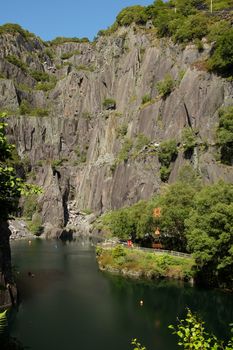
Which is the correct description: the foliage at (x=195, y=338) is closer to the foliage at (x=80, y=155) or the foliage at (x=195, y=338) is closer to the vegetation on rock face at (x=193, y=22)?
the vegetation on rock face at (x=193, y=22)

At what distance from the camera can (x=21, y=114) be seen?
18075cm

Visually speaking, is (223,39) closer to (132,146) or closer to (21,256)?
(132,146)

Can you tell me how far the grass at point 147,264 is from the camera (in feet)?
217

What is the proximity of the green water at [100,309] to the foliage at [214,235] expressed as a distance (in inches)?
144

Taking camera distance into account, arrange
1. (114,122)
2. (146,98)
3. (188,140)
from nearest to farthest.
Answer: (188,140)
(146,98)
(114,122)

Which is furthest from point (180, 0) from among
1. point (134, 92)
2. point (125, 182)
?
point (125, 182)

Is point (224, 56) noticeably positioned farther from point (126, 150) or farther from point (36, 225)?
point (36, 225)

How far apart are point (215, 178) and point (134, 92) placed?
6680 cm

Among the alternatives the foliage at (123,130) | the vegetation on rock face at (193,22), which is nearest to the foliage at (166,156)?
the vegetation on rock face at (193,22)

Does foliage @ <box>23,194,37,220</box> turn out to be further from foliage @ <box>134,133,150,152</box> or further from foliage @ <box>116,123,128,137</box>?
foliage @ <box>134,133,150,152</box>

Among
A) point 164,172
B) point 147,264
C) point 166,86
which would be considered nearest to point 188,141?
point 164,172

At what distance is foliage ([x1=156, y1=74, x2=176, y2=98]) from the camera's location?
119250 millimetres

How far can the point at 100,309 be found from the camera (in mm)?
50406

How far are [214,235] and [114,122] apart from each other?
105020 millimetres
